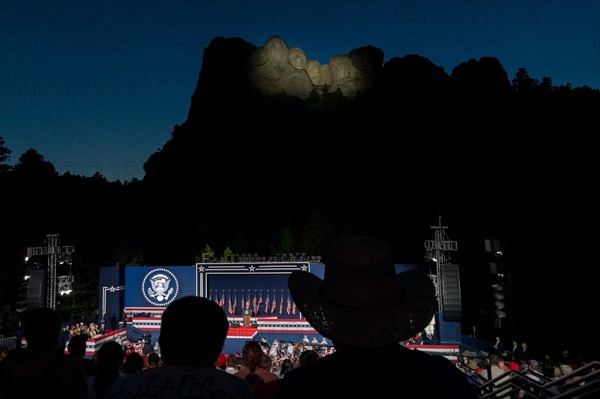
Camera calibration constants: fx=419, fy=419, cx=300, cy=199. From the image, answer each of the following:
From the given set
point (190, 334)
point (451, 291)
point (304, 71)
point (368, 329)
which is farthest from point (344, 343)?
point (304, 71)

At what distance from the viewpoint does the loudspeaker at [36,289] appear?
1852cm

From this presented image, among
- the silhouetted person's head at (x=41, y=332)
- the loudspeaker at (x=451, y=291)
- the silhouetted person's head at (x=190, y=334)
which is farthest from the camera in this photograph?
the loudspeaker at (x=451, y=291)

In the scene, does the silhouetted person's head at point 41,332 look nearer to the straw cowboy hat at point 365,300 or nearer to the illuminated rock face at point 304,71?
the straw cowboy hat at point 365,300

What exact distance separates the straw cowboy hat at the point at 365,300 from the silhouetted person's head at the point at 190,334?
401 millimetres

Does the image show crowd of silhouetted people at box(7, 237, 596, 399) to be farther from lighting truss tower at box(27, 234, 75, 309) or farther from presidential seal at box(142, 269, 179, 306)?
presidential seal at box(142, 269, 179, 306)

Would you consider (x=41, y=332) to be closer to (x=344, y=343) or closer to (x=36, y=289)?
(x=344, y=343)

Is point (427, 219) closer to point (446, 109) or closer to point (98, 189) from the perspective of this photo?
point (446, 109)

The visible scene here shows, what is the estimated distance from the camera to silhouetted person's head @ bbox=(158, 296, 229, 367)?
168cm

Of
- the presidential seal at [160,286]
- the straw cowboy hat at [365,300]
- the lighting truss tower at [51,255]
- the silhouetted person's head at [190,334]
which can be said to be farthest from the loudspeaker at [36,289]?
the straw cowboy hat at [365,300]

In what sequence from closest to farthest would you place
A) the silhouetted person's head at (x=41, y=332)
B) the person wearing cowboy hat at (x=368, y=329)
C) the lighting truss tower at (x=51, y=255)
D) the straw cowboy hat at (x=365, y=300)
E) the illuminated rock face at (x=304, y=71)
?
the person wearing cowboy hat at (x=368, y=329) < the straw cowboy hat at (x=365, y=300) < the silhouetted person's head at (x=41, y=332) < the lighting truss tower at (x=51, y=255) < the illuminated rock face at (x=304, y=71)

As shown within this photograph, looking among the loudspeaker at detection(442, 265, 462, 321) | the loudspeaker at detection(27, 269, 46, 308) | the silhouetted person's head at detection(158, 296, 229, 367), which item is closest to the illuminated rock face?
the loudspeaker at detection(27, 269, 46, 308)

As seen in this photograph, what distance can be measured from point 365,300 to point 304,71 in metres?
80.1

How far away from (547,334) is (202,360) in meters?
26.7

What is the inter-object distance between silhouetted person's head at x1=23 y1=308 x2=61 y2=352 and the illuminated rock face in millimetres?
76524
